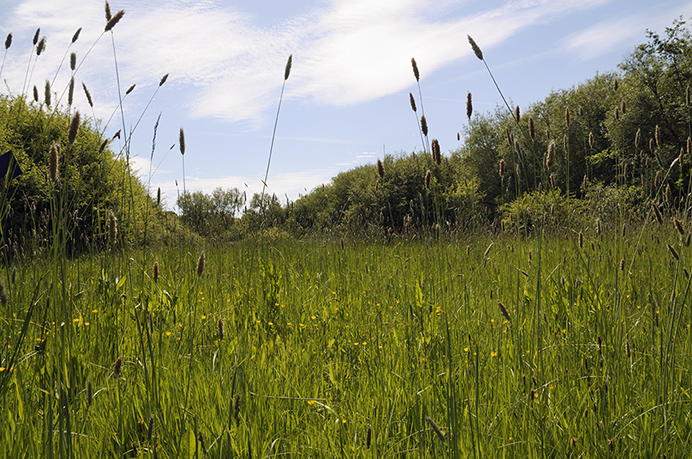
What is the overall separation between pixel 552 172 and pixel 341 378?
1.22m

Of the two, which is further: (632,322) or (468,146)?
(468,146)

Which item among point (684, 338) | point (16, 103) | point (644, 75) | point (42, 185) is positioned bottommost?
point (684, 338)

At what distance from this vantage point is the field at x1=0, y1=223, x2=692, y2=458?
1330 millimetres

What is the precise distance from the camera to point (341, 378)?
74.8 inches

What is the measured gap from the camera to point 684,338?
2.24 m

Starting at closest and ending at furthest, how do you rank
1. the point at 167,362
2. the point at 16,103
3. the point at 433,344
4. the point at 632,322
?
1. the point at 167,362
2. the point at 433,344
3. the point at 632,322
4. the point at 16,103

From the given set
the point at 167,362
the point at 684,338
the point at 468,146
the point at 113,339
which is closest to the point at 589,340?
the point at 684,338

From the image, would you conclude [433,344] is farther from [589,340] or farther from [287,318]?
[287,318]

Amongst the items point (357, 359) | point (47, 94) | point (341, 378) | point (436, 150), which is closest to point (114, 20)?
point (47, 94)

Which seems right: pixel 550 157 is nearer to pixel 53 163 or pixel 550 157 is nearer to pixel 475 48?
pixel 475 48

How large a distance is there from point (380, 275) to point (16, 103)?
8435 millimetres

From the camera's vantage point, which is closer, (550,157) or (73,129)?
(73,129)

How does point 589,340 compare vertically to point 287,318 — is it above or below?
below

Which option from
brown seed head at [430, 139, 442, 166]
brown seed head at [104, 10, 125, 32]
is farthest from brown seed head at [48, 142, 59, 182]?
brown seed head at [430, 139, 442, 166]
